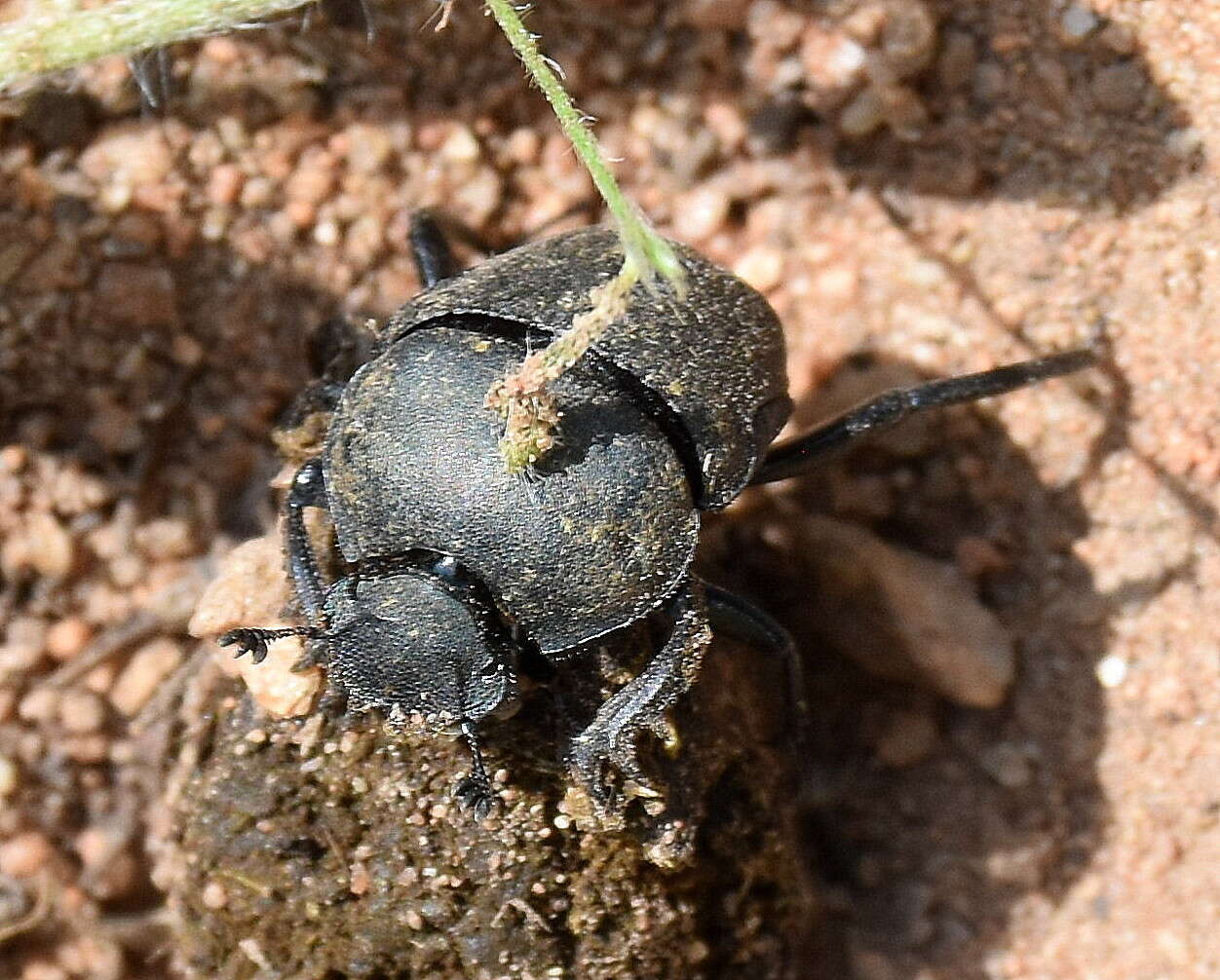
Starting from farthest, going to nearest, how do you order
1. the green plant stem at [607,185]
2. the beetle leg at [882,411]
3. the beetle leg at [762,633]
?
the beetle leg at [882,411], the beetle leg at [762,633], the green plant stem at [607,185]

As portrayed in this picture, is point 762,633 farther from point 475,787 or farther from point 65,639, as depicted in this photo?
point 65,639

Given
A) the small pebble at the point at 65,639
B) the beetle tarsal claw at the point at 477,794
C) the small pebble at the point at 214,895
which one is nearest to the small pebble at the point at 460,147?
the small pebble at the point at 65,639

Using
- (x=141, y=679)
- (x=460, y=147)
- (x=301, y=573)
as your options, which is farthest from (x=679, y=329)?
(x=141, y=679)

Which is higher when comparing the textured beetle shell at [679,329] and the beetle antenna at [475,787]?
the textured beetle shell at [679,329]

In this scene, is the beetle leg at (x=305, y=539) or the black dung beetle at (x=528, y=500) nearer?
the black dung beetle at (x=528, y=500)

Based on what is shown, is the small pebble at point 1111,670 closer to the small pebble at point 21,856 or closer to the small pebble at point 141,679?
the small pebble at point 141,679

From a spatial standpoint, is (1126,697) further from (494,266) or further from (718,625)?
(494,266)

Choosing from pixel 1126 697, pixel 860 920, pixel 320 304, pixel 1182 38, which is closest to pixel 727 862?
pixel 860 920

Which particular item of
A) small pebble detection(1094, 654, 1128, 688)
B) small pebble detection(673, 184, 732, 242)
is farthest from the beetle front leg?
small pebble detection(1094, 654, 1128, 688)
